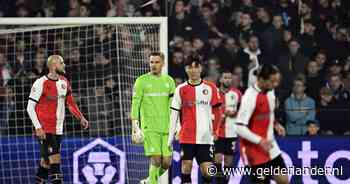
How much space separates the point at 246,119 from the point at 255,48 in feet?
19.5

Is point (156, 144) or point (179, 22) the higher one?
point (179, 22)

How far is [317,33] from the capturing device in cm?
1566

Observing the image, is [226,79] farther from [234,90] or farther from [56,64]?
[56,64]

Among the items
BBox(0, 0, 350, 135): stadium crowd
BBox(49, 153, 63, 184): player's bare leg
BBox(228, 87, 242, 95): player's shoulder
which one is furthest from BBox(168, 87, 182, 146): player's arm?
BBox(0, 0, 350, 135): stadium crowd

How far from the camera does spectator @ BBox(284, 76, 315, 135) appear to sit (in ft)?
46.9

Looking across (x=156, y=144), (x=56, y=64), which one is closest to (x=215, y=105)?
Answer: (x=156, y=144)

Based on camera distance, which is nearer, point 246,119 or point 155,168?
point 246,119

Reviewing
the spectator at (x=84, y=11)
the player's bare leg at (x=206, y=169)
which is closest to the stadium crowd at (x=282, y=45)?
the spectator at (x=84, y=11)

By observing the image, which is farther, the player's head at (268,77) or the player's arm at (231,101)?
the player's arm at (231,101)

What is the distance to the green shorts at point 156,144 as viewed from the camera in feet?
40.3

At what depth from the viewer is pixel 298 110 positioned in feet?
47.1

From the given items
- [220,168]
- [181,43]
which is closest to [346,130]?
[220,168]

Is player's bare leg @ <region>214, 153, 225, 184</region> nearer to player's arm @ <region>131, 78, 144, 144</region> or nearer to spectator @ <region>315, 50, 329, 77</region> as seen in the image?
player's arm @ <region>131, 78, 144, 144</region>

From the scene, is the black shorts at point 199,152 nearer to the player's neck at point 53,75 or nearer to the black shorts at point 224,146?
the player's neck at point 53,75
